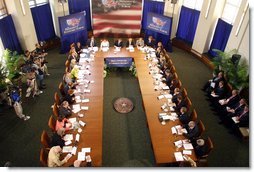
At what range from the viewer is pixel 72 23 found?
39.9 feet

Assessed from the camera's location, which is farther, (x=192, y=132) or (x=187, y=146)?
(x=192, y=132)

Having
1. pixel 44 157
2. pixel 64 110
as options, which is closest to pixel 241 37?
pixel 64 110

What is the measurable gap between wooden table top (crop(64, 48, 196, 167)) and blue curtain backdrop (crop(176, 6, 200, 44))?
211 inches

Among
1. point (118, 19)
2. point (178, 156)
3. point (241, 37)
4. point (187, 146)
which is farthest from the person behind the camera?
point (118, 19)

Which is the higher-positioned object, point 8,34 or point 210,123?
point 8,34

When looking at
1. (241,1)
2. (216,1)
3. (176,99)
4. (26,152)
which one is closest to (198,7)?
(216,1)

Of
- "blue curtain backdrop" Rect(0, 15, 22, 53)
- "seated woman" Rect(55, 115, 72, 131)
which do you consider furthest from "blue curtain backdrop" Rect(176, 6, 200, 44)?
"seated woman" Rect(55, 115, 72, 131)

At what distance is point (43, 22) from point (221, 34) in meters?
10.0

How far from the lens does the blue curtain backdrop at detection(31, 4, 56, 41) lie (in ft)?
39.5

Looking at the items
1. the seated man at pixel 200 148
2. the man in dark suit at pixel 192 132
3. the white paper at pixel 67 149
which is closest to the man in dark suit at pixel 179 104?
the man in dark suit at pixel 192 132

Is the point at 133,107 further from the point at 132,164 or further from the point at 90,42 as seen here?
Answer: the point at 90,42

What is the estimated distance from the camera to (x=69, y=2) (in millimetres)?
13539

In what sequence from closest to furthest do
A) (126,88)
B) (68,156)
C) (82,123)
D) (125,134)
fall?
(68,156) < (82,123) < (125,134) < (126,88)

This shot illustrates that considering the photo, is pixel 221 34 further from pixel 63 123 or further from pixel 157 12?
pixel 63 123
